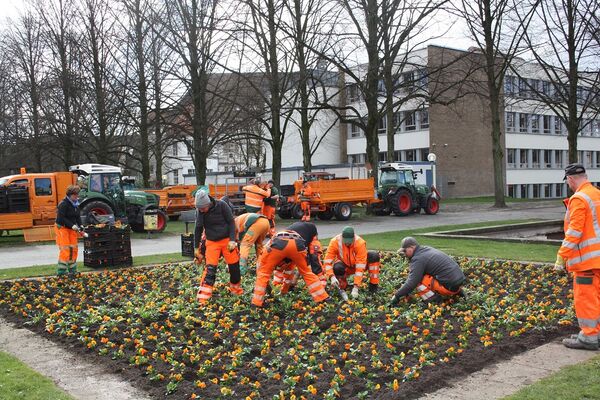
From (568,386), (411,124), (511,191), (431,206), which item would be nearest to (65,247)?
(568,386)

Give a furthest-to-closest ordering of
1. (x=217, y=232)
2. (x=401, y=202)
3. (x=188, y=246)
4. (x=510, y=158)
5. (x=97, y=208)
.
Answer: (x=510, y=158) → (x=401, y=202) → (x=97, y=208) → (x=188, y=246) → (x=217, y=232)

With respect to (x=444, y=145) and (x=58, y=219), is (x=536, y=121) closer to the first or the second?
(x=444, y=145)

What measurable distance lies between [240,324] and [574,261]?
4042 millimetres

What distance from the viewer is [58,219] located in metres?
11.9

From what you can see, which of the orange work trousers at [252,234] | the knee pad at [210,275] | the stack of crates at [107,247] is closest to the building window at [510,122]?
the stack of crates at [107,247]

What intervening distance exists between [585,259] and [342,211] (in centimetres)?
2036

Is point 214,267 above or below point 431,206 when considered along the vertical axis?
above

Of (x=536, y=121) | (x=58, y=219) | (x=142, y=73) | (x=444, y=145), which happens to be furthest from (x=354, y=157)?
(x=58, y=219)

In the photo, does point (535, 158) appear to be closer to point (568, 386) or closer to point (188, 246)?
point (188, 246)

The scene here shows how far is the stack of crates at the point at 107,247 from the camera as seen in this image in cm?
1339

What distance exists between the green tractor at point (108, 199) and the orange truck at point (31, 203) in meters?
0.90

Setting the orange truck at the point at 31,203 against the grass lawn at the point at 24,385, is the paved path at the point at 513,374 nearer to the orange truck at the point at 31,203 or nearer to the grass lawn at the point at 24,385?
the grass lawn at the point at 24,385

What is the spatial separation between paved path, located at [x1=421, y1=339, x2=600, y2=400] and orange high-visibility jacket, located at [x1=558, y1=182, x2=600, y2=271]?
36.7 inches

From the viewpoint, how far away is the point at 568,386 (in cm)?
533
